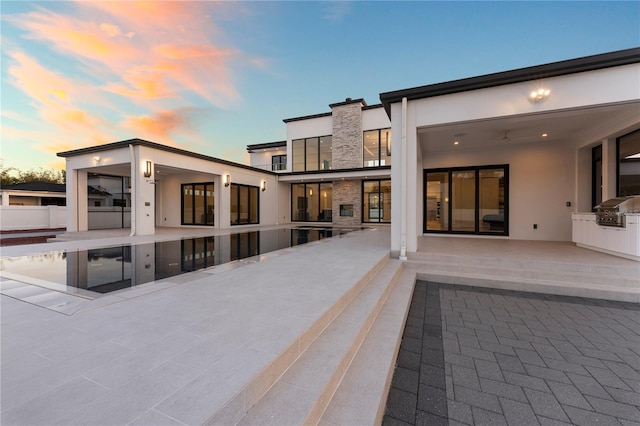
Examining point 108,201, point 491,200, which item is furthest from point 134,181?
point 491,200

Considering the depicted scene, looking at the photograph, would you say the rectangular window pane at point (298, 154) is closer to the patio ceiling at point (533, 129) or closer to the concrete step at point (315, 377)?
the patio ceiling at point (533, 129)

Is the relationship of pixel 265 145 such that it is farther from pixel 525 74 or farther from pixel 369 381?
pixel 369 381

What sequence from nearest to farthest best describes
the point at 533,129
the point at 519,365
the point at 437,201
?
the point at 519,365, the point at 533,129, the point at 437,201

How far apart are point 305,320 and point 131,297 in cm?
225

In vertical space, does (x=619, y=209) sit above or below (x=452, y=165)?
below

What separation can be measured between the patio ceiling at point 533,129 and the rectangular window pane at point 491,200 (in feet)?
3.33

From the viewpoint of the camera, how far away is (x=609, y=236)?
18.5ft

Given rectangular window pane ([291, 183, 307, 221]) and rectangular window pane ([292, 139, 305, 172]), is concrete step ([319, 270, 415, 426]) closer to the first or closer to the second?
rectangular window pane ([291, 183, 307, 221])

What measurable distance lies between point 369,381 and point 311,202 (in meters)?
15.6

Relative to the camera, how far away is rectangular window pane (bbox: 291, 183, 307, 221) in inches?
692

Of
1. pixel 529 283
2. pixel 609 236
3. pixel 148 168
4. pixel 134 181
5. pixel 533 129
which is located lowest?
pixel 529 283

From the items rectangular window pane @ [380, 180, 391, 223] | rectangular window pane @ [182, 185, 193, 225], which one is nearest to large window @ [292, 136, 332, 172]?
rectangular window pane @ [380, 180, 391, 223]

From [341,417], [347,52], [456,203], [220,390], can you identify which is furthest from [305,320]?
[347,52]

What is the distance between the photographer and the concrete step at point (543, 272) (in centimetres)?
450
